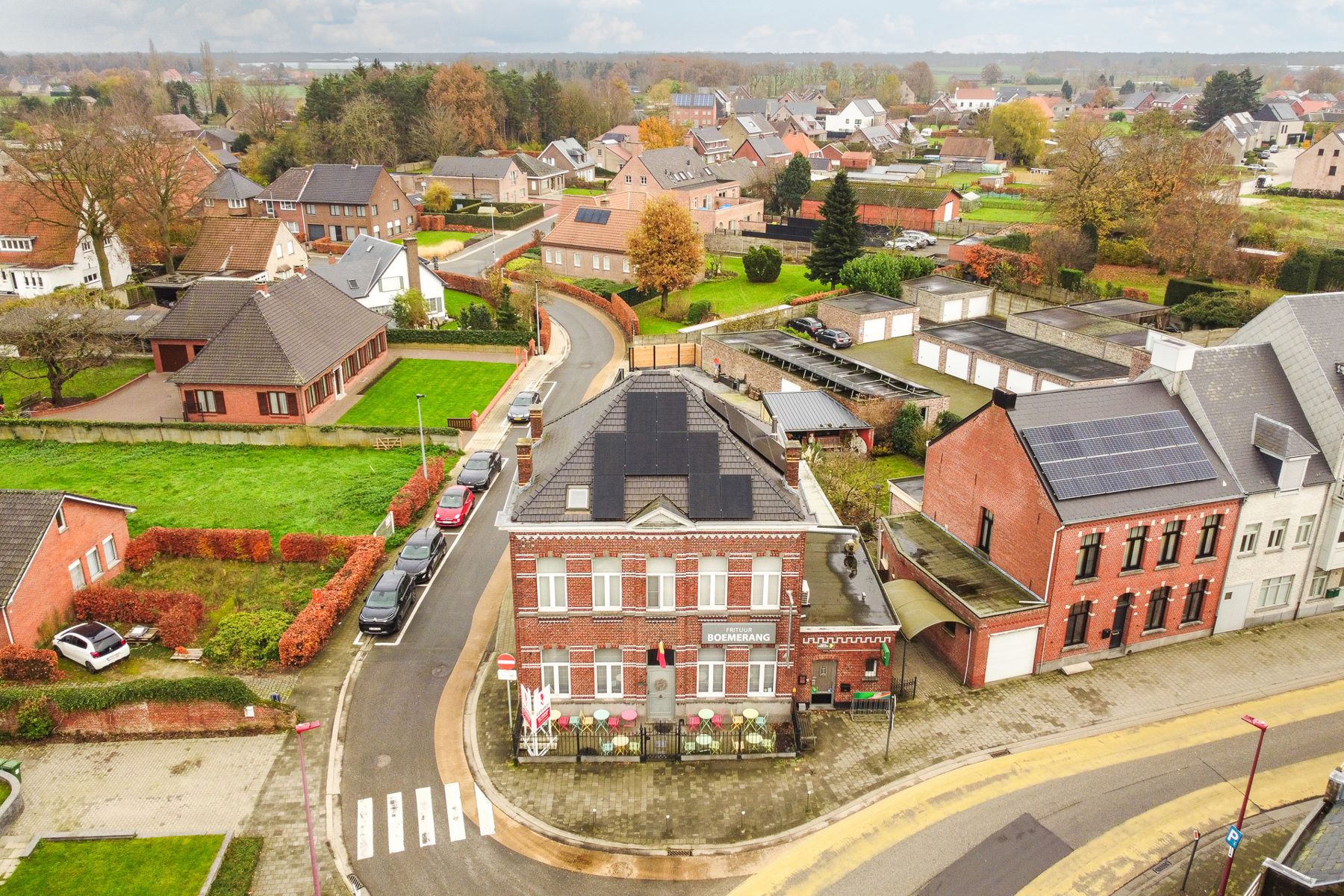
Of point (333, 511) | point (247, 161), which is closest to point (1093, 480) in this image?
point (333, 511)

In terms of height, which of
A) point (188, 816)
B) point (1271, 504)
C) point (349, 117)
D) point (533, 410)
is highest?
point (349, 117)

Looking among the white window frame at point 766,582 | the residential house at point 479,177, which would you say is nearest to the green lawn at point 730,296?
the residential house at point 479,177

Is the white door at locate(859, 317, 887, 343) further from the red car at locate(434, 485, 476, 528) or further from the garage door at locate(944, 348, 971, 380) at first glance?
the red car at locate(434, 485, 476, 528)

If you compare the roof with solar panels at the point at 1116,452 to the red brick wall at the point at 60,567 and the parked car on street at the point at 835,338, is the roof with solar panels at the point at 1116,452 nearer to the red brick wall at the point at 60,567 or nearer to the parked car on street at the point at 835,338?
the parked car on street at the point at 835,338

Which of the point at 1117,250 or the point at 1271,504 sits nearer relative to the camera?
the point at 1271,504

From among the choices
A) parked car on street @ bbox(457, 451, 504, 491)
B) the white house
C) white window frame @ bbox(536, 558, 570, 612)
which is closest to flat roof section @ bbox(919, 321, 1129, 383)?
parked car on street @ bbox(457, 451, 504, 491)

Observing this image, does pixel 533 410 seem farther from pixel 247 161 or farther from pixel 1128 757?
pixel 247 161
